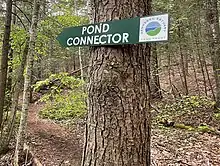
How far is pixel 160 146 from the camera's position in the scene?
5422 millimetres

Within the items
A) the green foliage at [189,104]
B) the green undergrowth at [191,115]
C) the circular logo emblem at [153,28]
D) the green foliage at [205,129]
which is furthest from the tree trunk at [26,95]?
the green foliage at [189,104]

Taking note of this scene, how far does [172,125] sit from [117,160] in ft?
19.7

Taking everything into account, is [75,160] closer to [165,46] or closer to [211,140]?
[211,140]

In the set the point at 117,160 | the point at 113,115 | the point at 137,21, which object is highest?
the point at 137,21

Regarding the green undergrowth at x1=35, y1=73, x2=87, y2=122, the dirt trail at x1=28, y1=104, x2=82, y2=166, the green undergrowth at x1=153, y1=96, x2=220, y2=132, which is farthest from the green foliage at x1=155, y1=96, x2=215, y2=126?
the green undergrowth at x1=35, y1=73, x2=87, y2=122

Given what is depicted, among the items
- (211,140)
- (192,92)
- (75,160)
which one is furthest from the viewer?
(192,92)

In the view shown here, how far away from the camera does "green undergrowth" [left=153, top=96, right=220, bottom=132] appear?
7.27 metres

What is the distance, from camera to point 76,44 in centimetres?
207

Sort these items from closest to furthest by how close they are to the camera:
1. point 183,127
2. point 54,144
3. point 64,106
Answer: point 54,144 < point 183,127 < point 64,106

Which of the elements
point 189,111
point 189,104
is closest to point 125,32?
point 189,111

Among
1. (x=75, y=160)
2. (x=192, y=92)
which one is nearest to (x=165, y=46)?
(x=192, y=92)

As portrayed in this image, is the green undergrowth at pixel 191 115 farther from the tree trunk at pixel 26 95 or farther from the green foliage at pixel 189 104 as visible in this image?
the tree trunk at pixel 26 95

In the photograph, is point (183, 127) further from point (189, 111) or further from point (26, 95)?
point (26, 95)

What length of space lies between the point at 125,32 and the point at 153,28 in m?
0.21
